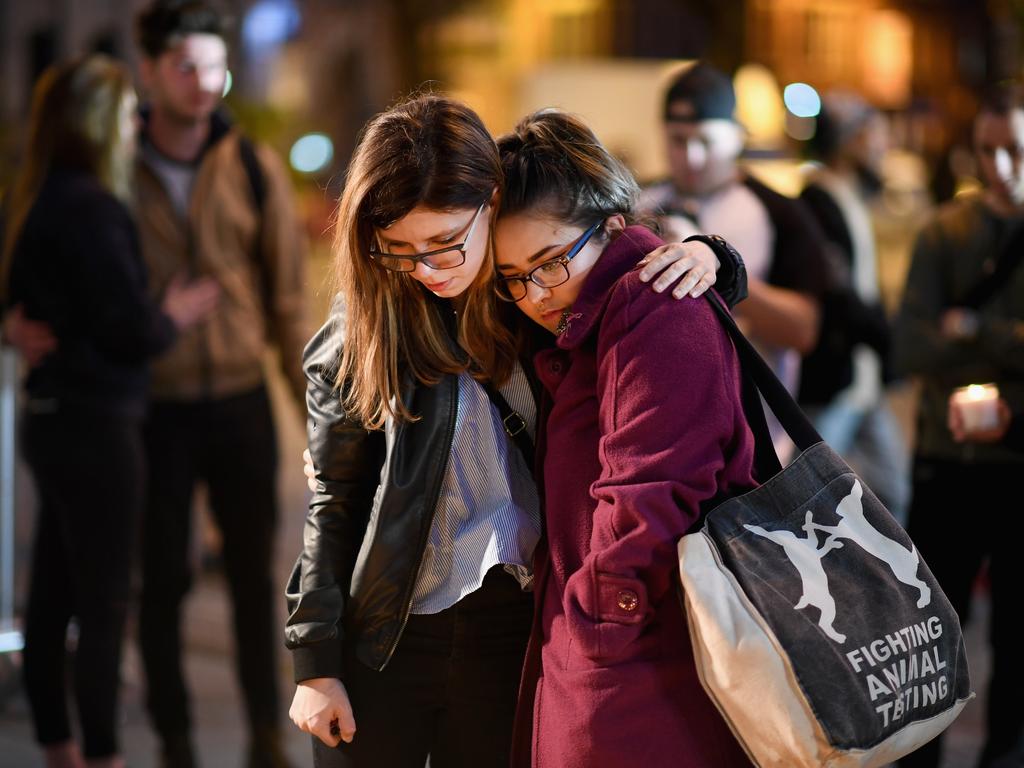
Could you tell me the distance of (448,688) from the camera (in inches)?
92.9

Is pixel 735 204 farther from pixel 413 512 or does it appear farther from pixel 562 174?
pixel 413 512

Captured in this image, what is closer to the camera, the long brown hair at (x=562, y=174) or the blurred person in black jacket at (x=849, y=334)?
the long brown hair at (x=562, y=174)

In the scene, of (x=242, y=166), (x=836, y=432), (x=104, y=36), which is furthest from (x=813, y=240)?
(x=104, y=36)

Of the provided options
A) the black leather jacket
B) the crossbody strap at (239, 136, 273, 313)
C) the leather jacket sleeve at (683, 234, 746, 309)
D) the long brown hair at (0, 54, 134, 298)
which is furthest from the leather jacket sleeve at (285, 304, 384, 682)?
the crossbody strap at (239, 136, 273, 313)

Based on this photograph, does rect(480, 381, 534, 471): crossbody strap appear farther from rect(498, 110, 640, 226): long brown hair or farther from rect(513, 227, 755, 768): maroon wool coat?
rect(498, 110, 640, 226): long brown hair

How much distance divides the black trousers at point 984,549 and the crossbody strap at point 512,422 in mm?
1776

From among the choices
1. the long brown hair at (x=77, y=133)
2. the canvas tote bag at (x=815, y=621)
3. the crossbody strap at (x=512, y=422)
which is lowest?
the canvas tote bag at (x=815, y=621)

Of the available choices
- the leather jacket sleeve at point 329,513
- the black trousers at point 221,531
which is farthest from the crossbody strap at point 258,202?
the leather jacket sleeve at point 329,513

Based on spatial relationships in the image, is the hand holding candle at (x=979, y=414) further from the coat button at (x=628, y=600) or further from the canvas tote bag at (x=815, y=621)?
the coat button at (x=628, y=600)

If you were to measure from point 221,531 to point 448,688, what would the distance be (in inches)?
78.9

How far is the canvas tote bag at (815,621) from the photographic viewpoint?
76.8 inches

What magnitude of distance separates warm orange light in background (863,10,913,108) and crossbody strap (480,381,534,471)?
82.3 feet

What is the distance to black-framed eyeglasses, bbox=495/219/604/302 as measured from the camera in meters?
2.18

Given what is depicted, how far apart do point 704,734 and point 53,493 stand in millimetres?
2356
